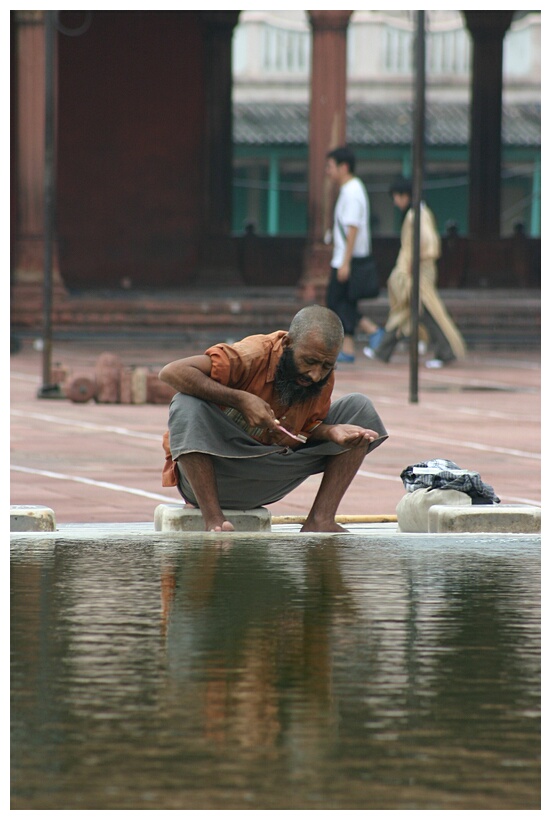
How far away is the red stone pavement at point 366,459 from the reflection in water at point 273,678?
2.52 m

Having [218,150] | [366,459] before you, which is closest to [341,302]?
[366,459]

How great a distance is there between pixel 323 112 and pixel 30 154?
291cm

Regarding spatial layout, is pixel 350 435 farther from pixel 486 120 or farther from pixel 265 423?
pixel 486 120

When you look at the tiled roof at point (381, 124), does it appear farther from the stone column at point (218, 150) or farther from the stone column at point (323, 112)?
the stone column at point (323, 112)

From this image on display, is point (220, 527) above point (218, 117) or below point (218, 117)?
below

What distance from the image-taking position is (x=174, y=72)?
843 inches

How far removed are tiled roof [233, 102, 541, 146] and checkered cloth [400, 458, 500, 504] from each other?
96.5 feet

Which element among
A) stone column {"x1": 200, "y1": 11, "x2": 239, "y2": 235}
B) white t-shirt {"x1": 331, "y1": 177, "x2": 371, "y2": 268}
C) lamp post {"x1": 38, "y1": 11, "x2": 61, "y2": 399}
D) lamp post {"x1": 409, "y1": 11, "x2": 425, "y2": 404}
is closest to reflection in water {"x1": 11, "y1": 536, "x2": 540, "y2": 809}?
lamp post {"x1": 409, "y1": 11, "x2": 425, "y2": 404}

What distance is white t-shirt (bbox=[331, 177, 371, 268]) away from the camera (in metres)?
14.3

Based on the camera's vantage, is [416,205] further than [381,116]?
No

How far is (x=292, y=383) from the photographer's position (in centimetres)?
532

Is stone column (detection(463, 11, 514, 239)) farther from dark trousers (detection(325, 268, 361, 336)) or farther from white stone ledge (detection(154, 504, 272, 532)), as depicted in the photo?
white stone ledge (detection(154, 504, 272, 532))

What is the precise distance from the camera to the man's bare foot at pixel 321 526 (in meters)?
5.53

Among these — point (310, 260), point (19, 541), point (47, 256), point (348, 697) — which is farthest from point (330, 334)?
point (310, 260)
